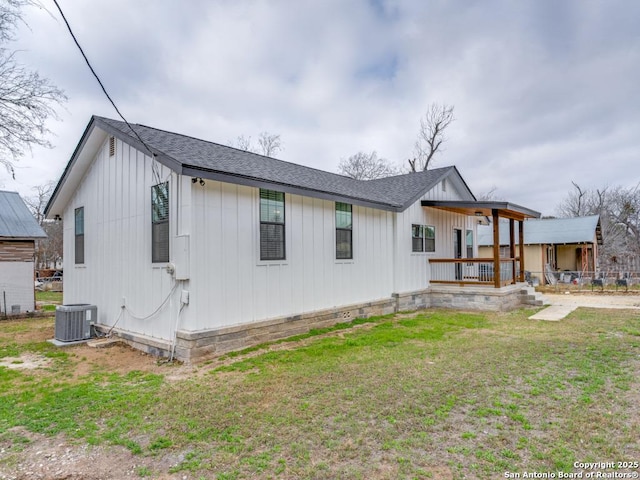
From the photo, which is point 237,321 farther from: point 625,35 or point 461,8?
point 625,35

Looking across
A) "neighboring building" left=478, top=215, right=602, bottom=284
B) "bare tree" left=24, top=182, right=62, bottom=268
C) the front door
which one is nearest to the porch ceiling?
the front door

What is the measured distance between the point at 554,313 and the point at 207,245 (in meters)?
9.25

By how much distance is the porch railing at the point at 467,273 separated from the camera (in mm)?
11391

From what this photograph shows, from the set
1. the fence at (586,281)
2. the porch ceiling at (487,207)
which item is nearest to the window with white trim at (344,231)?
the porch ceiling at (487,207)

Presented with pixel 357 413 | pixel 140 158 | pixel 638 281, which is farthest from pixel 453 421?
pixel 638 281

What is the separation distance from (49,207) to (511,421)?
11061 mm

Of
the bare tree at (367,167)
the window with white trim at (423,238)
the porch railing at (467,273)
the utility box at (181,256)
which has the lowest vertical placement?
the porch railing at (467,273)

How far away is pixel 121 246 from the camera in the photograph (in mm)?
7438

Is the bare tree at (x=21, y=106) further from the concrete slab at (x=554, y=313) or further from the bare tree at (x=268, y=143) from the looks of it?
the bare tree at (x=268, y=143)

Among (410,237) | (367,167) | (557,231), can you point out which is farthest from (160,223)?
(367,167)

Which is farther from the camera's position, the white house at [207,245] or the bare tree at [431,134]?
the bare tree at [431,134]

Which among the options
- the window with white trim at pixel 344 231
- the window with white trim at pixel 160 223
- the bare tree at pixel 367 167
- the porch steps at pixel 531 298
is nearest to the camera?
the window with white trim at pixel 160 223

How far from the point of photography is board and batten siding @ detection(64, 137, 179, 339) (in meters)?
6.52

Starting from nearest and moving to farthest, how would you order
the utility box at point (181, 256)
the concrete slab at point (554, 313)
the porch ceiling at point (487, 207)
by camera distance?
the utility box at point (181, 256)
the concrete slab at point (554, 313)
the porch ceiling at point (487, 207)
